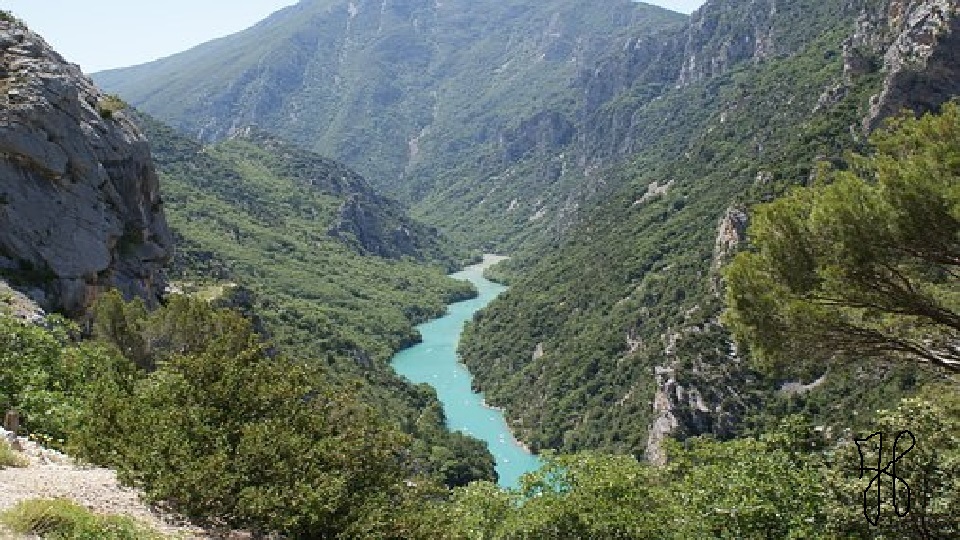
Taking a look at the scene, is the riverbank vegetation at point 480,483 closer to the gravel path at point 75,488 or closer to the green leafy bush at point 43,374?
the green leafy bush at point 43,374

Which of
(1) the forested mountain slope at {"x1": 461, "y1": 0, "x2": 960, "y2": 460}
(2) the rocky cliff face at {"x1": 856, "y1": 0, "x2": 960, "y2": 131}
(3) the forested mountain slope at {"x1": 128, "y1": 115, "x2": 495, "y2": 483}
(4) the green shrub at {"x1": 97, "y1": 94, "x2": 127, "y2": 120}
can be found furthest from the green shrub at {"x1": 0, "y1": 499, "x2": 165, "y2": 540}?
(2) the rocky cliff face at {"x1": 856, "y1": 0, "x2": 960, "y2": 131}

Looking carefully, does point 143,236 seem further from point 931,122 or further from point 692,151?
point 692,151

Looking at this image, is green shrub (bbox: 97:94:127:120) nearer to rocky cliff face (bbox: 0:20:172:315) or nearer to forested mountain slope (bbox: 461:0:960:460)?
rocky cliff face (bbox: 0:20:172:315)

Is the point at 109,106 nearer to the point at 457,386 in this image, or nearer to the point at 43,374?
the point at 43,374

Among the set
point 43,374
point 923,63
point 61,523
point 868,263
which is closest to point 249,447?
point 61,523

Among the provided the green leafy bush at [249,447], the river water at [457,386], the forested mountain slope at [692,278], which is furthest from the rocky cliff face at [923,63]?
the green leafy bush at [249,447]

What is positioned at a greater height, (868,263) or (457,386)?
(868,263)
